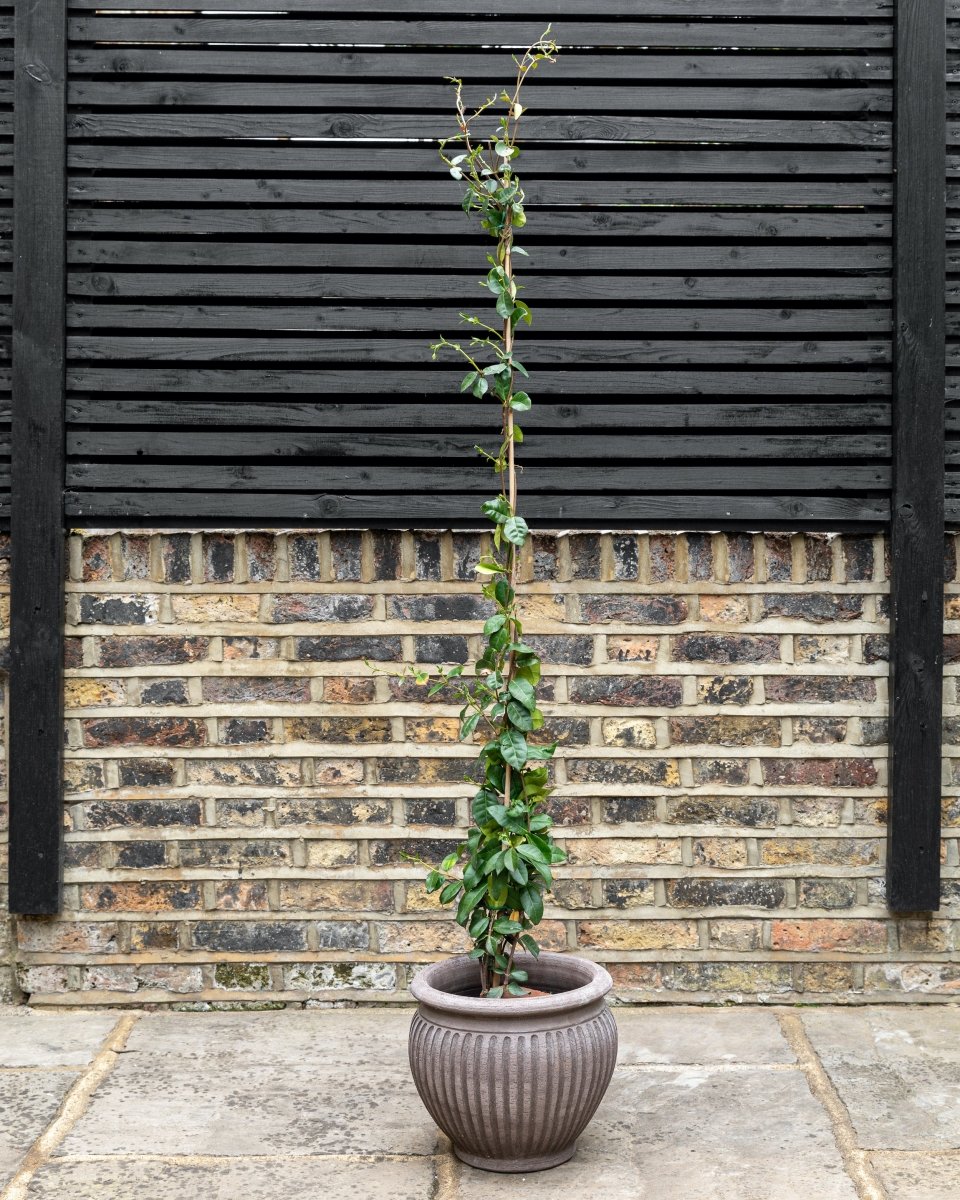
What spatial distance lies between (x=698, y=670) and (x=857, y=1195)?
1.70 meters

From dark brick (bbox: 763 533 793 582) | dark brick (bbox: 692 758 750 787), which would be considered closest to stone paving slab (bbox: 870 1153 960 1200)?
dark brick (bbox: 692 758 750 787)

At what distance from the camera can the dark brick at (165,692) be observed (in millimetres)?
4207

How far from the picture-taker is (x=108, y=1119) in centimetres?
338

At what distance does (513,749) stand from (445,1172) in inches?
40.4

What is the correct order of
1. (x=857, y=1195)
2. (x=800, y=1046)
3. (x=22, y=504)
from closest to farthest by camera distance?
(x=857, y=1195) → (x=800, y=1046) → (x=22, y=504)

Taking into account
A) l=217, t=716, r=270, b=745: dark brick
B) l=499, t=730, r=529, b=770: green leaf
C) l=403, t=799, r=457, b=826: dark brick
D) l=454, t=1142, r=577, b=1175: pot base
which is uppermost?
l=499, t=730, r=529, b=770: green leaf

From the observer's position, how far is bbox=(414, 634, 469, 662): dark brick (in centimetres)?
419

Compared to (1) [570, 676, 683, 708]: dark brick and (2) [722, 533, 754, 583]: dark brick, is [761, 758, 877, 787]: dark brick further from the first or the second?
(2) [722, 533, 754, 583]: dark brick

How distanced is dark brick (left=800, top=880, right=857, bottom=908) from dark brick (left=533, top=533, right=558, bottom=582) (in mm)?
1305

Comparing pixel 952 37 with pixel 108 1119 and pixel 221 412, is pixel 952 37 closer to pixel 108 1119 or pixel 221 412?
pixel 221 412

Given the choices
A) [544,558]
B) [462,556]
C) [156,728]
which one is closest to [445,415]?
[462,556]

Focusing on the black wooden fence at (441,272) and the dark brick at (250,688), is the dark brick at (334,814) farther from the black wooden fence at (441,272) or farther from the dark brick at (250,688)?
the black wooden fence at (441,272)

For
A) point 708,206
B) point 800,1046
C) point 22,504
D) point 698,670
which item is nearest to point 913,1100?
point 800,1046

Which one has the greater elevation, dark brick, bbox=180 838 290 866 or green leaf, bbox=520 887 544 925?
green leaf, bbox=520 887 544 925
